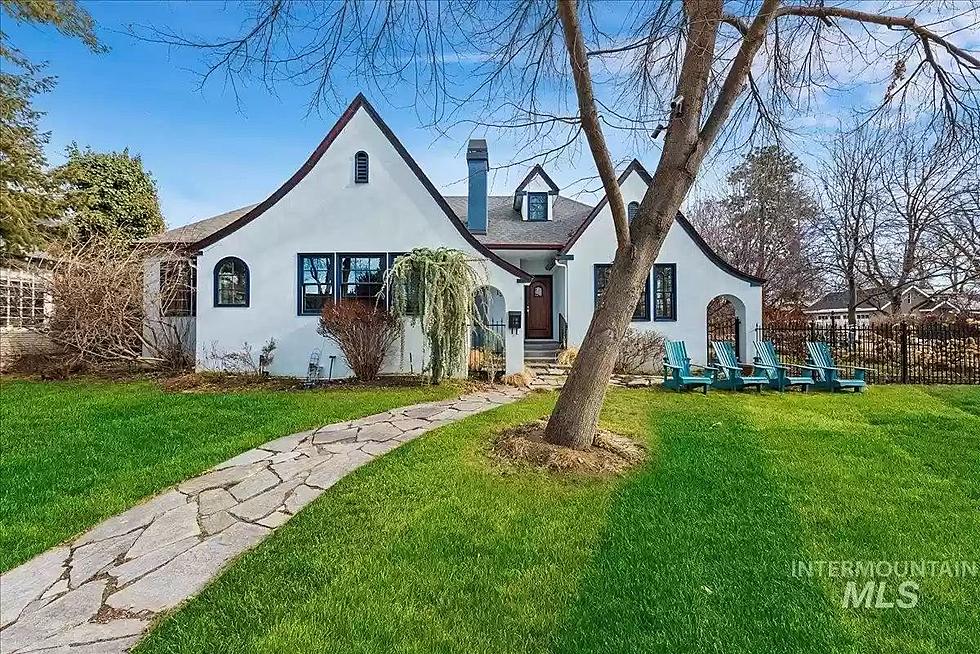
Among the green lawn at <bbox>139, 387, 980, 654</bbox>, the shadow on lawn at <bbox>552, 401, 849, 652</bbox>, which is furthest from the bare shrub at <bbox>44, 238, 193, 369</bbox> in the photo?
the shadow on lawn at <bbox>552, 401, 849, 652</bbox>

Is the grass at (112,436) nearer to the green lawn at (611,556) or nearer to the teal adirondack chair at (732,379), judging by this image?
the green lawn at (611,556)

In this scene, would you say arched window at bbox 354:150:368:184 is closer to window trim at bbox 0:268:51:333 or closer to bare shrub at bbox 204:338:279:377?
bare shrub at bbox 204:338:279:377

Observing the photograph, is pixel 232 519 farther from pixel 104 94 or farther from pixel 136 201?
pixel 136 201

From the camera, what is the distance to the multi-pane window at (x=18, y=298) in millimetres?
13188

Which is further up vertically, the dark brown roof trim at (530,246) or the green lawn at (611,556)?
the dark brown roof trim at (530,246)

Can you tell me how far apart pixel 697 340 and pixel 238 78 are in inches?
486

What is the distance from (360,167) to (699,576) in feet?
36.6

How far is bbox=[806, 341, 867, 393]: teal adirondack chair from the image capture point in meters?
9.84

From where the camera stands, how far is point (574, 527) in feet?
12.3

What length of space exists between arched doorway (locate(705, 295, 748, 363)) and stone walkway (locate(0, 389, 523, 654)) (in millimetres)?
11312

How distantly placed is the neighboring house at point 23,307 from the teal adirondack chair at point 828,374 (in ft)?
61.2

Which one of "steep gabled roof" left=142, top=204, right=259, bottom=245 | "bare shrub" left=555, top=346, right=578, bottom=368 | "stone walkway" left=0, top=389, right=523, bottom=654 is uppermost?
"steep gabled roof" left=142, top=204, right=259, bottom=245

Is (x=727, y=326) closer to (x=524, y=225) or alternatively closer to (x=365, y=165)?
(x=524, y=225)

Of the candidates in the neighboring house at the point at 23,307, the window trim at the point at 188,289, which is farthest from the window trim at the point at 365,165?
the neighboring house at the point at 23,307
